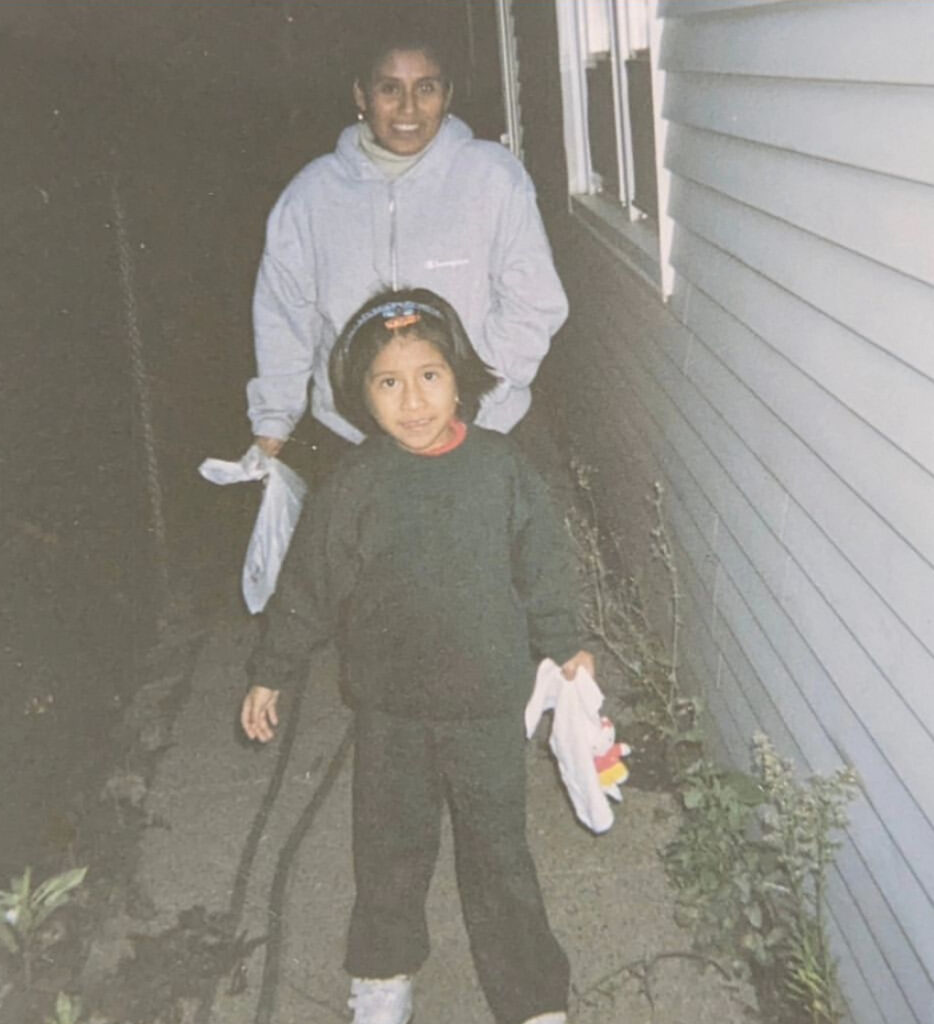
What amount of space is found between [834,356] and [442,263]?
1.53m

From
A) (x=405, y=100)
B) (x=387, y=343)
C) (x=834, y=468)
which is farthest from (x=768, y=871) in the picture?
(x=405, y=100)

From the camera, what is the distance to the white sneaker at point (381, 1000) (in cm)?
298

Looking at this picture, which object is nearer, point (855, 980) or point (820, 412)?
point (820, 412)

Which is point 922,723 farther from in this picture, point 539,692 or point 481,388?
point 481,388

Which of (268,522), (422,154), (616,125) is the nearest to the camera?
(268,522)

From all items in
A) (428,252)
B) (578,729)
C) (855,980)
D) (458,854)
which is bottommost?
(855,980)

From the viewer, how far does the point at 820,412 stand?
2.63 m

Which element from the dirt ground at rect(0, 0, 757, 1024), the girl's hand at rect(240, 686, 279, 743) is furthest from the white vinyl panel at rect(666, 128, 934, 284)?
the dirt ground at rect(0, 0, 757, 1024)

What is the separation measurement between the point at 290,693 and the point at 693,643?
1.72 m

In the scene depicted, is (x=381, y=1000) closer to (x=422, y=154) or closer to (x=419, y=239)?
(x=419, y=239)

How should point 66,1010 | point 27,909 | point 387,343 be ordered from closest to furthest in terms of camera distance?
point 387,343, point 66,1010, point 27,909

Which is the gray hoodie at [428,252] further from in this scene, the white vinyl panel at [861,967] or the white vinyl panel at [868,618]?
the white vinyl panel at [861,967]

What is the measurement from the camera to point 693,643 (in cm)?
423

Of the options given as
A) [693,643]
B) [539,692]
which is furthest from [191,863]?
[693,643]
